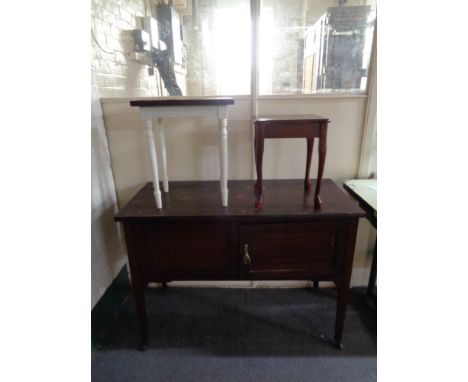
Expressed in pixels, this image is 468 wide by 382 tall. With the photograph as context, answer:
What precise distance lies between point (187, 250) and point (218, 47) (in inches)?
41.6

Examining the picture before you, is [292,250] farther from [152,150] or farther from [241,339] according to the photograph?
[152,150]

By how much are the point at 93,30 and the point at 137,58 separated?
243 mm

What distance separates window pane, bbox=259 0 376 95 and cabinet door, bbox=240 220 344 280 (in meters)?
0.74

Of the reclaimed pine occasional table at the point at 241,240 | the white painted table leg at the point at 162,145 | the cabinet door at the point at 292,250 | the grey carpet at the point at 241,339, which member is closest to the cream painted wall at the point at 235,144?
the white painted table leg at the point at 162,145

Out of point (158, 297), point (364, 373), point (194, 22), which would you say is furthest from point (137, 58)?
point (364, 373)

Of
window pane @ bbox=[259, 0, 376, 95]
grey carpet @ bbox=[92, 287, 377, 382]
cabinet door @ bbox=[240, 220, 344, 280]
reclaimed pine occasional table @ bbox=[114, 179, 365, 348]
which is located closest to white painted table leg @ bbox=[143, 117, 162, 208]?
reclaimed pine occasional table @ bbox=[114, 179, 365, 348]

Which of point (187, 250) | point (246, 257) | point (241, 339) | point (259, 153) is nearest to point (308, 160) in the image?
point (259, 153)

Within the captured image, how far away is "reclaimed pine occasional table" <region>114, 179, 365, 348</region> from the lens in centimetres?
119

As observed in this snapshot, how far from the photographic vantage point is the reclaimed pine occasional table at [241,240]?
1187 mm

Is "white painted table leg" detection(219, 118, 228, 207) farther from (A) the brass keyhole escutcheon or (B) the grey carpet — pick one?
(B) the grey carpet

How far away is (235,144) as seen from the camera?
157 cm

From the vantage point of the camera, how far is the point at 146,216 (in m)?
1.18

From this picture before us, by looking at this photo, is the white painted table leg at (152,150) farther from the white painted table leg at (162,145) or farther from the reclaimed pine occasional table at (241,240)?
the white painted table leg at (162,145)
